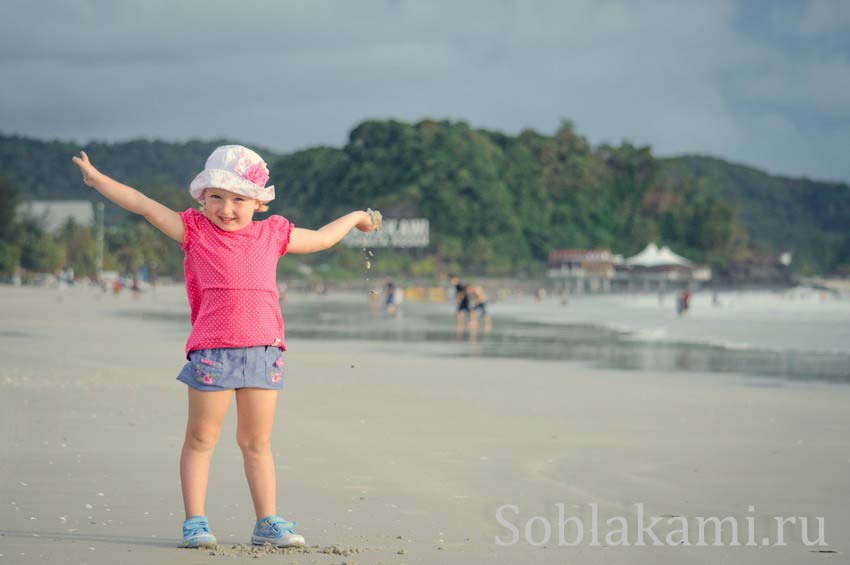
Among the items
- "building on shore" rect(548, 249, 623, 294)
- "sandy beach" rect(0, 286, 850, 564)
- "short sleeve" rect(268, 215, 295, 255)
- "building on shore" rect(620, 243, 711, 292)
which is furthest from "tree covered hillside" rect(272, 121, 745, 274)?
"short sleeve" rect(268, 215, 295, 255)

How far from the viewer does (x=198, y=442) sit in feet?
14.7

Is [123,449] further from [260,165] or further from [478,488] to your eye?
[260,165]

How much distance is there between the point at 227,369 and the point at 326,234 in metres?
0.75

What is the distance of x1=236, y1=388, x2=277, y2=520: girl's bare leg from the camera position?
4.46 meters

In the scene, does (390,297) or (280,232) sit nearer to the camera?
(280,232)

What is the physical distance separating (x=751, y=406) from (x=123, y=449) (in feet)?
19.8

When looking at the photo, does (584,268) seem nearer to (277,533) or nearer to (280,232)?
(280,232)

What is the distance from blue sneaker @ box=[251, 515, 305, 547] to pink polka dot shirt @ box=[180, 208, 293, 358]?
71 centimetres

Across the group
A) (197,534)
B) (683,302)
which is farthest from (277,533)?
(683,302)

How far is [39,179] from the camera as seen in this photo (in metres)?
152

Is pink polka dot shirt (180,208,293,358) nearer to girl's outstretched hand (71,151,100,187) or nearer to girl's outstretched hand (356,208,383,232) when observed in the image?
girl's outstretched hand (71,151,100,187)

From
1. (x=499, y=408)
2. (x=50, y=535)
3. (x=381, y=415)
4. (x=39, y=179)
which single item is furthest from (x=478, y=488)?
(x=39, y=179)

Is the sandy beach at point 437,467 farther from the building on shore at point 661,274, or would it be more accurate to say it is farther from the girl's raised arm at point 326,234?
the building on shore at point 661,274

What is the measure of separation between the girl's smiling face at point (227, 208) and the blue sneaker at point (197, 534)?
117 centimetres
